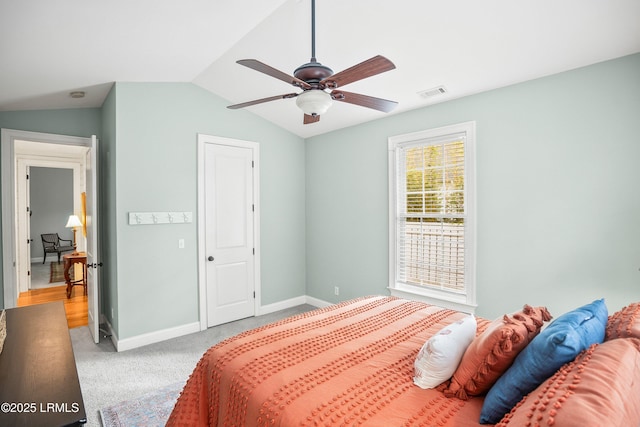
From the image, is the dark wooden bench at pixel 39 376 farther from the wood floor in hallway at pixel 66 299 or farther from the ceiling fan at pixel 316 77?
the wood floor in hallway at pixel 66 299

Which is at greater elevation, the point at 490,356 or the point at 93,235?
the point at 93,235

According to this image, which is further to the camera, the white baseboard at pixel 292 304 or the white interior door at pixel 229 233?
the white baseboard at pixel 292 304

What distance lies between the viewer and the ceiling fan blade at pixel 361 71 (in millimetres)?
1685

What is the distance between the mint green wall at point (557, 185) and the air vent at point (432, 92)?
22cm

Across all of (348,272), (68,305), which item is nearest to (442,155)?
(348,272)

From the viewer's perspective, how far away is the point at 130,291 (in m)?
3.49

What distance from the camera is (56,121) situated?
388 cm

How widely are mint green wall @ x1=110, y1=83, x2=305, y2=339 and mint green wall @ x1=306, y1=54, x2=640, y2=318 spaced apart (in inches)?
92.8

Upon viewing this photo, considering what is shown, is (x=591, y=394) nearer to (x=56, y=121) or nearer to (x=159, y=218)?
(x=159, y=218)

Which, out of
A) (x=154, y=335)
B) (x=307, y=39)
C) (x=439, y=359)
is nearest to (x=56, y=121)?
(x=154, y=335)

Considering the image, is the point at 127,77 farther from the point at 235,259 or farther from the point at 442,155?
the point at 442,155

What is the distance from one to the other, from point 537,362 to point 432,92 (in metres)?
2.77

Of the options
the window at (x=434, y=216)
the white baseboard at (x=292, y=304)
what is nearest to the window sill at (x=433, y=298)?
the window at (x=434, y=216)

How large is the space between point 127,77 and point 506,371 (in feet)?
12.7
